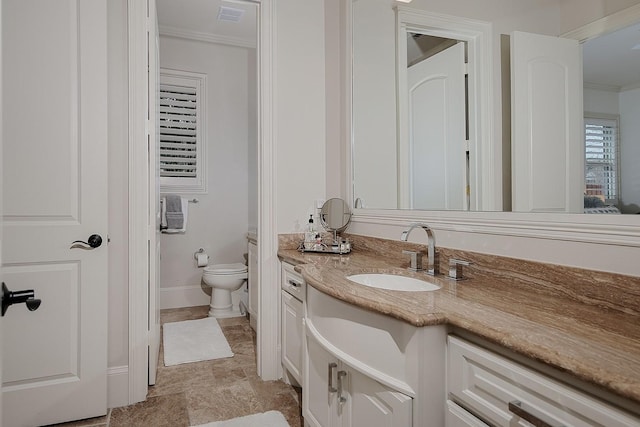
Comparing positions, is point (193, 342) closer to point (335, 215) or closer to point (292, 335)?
point (292, 335)

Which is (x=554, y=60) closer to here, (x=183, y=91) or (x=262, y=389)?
(x=262, y=389)

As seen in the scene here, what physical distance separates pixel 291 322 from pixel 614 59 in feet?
6.14

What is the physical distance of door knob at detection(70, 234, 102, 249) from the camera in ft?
6.70

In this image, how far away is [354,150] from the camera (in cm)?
257

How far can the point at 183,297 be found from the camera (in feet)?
13.8

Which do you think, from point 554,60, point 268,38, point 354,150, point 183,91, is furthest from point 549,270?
point 183,91

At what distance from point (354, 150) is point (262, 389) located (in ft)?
5.25

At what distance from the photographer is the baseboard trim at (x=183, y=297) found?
4121 mm

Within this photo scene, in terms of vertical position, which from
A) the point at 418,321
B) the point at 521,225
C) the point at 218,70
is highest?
the point at 218,70

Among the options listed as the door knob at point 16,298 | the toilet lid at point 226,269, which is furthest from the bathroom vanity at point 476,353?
the toilet lid at point 226,269

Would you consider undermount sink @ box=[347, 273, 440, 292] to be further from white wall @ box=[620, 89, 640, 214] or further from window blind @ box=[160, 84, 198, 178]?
window blind @ box=[160, 84, 198, 178]

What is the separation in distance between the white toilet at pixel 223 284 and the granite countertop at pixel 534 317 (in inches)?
89.9

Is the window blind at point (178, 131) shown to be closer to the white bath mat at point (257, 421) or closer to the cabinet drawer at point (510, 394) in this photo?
the white bath mat at point (257, 421)

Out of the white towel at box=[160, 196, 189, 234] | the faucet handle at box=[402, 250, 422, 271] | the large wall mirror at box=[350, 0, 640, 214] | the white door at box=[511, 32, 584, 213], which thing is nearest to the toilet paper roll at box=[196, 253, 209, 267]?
the white towel at box=[160, 196, 189, 234]
